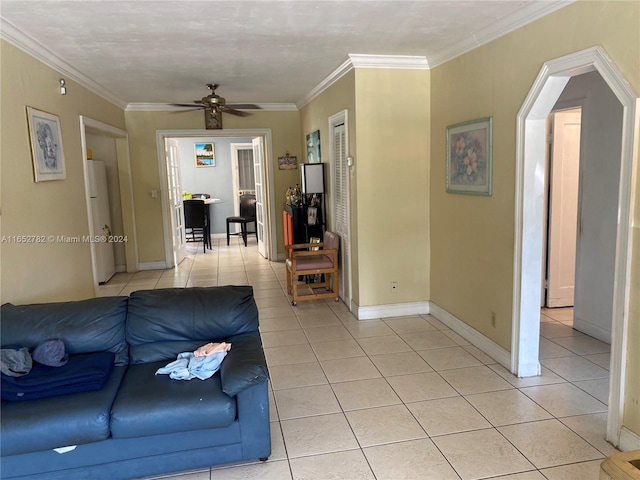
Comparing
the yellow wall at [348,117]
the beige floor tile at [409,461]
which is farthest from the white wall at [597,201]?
the beige floor tile at [409,461]

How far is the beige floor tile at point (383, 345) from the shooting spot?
3877mm

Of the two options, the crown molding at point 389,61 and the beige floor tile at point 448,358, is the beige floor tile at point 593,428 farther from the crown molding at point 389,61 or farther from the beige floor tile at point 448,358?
the crown molding at point 389,61

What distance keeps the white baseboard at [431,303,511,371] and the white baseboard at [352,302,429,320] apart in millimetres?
124

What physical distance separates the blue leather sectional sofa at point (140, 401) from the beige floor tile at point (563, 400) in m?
1.78

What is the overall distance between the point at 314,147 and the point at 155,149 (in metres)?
2.55

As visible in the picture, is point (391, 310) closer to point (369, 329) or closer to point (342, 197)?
point (369, 329)

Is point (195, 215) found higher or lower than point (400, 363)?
higher

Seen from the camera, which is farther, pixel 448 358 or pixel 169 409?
pixel 448 358

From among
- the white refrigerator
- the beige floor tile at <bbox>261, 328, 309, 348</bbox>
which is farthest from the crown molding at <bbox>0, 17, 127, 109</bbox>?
the beige floor tile at <bbox>261, 328, 309, 348</bbox>

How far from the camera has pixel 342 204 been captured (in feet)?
16.8

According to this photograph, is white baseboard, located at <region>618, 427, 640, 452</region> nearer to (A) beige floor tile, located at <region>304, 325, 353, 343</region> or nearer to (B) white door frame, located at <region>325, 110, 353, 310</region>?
(A) beige floor tile, located at <region>304, 325, 353, 343</region>

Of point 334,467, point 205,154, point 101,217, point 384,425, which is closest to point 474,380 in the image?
point 384,425

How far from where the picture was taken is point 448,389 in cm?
317

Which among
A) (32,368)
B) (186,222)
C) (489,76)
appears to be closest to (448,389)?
(489,76)
